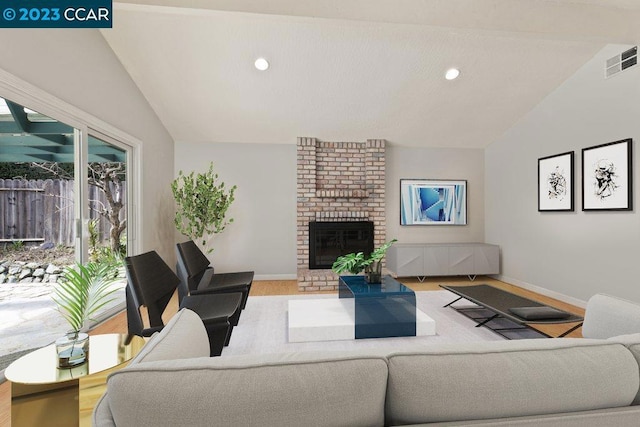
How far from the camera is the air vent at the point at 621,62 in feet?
10.9

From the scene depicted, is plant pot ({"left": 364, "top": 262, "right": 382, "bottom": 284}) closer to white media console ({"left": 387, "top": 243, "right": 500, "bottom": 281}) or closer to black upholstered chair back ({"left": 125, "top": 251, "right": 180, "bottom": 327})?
black upholstered chair back ({"left": 125, "top": 251, "right": 180, "bottom": 327})

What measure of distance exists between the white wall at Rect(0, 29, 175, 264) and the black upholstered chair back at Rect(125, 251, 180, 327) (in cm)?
157

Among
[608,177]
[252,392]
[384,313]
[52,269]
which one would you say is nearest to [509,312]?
[384,313]

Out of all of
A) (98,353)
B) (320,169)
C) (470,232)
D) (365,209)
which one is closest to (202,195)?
(320,169)

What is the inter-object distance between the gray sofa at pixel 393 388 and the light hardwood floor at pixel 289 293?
6.14ft

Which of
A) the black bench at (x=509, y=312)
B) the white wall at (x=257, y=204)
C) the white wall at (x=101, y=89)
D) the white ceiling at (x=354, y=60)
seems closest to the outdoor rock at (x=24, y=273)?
the white wall at (x=101, y=89)

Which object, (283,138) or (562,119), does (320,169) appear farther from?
(562,119)

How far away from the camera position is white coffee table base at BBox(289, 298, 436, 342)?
9.30 ft

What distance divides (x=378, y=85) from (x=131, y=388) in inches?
164

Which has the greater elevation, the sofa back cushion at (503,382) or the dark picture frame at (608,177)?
the dark picture frame at (608,177)

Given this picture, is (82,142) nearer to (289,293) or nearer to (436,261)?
(289,293)

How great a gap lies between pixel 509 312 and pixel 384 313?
1.09m

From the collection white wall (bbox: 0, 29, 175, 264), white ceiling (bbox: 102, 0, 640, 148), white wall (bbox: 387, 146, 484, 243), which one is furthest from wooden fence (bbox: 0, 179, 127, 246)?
white wall (bbox: 387, 146, 484, 243)

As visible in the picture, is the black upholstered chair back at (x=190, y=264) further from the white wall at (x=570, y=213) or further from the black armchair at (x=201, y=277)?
the white wall at (x=570, y=213)
